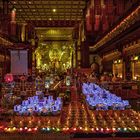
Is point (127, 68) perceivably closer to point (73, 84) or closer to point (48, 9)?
point (48, 9)

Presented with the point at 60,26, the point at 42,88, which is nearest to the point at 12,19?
the point at 42,88

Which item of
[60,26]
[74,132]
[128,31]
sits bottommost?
[74,132]

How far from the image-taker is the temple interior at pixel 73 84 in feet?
15.4

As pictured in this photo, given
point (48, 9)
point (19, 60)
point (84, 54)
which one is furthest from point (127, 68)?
point (19, 60)

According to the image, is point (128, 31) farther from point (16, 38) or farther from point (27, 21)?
point (27, 21)

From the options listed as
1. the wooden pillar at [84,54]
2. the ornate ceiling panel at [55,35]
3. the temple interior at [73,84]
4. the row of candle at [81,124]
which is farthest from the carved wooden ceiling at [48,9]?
the row of candle at [81,124]

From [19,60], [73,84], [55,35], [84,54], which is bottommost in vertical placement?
[73,84]

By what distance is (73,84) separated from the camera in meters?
12.2

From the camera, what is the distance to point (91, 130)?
455 cm

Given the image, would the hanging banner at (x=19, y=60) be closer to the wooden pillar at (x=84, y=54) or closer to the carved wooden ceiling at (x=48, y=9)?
the carved wooden ceiling at (x=48, y=9)

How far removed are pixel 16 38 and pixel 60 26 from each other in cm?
561

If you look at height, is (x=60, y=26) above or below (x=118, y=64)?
above

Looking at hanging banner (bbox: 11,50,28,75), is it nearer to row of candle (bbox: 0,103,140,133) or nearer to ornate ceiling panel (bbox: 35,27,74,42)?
row of candle (bbox: 0,103,140,133)

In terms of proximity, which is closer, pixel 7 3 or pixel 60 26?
pixel 7 3
